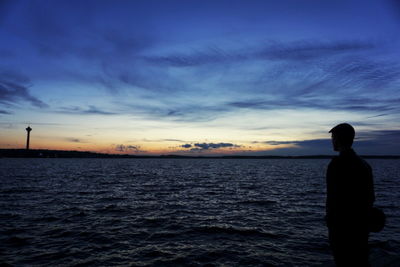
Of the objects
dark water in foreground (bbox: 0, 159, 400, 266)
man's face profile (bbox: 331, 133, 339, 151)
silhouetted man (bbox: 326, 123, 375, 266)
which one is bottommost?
dark water in foreground (bbox: 0, 159, 400, 266)

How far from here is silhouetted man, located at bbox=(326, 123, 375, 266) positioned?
422cm

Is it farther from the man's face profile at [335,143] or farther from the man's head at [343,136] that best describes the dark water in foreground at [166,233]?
the man's head at [343,136]

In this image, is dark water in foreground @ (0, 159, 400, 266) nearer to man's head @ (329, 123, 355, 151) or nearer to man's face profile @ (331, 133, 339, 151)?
man's face profile @ (331, 133, 339, 151)

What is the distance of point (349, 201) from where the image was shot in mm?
4277

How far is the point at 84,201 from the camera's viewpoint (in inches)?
874

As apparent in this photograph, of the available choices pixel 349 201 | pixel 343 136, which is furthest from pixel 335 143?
pixel 349 201

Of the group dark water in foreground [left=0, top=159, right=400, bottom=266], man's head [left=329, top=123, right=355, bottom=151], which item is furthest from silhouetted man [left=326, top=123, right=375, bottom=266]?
dark water in foreground [left=0, top=159, right=400, bottom=266]

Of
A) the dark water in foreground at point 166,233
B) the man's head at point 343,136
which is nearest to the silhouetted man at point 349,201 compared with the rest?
the man's head at point 343,136

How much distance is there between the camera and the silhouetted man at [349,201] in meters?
4.22

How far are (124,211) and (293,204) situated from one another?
14.0m

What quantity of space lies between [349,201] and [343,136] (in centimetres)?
112

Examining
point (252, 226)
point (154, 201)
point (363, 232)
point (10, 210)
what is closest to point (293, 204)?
point (252, 226)

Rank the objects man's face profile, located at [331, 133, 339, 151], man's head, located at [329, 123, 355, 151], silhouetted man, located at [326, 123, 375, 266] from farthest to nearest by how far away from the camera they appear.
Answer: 1. man's face profile, located at [331, 133, 339, 151]
2. man's head, located at [329, 123, 355, 151]
3. silhouetted man, located at [326, 123, 375, 266]

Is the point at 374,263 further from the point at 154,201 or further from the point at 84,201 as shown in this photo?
the point at 84,201
